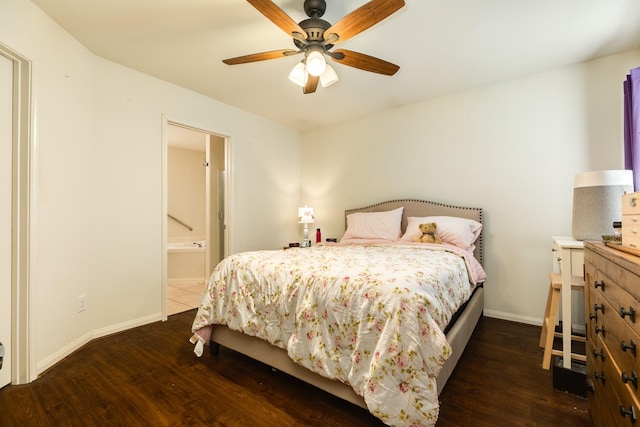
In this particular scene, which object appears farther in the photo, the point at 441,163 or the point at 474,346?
the point at 441,163

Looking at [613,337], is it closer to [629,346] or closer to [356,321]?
[629,346]

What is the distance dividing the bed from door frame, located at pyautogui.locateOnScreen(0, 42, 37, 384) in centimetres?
102

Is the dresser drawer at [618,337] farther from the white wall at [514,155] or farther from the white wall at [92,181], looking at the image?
the white wall at [92,181]

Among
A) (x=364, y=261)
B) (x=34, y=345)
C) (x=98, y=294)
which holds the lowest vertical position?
(x=34, y=345)

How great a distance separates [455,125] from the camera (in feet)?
10.5

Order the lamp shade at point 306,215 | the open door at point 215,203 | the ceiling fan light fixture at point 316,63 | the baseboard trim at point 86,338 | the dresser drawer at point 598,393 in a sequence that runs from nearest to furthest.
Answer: the dresser drawer at point 598,393 < the ceiling fan light fixture at point 316,63 < the baseboard trim at point 86,338 < the lamp shade at point 306,215 < the open door at point 215,203

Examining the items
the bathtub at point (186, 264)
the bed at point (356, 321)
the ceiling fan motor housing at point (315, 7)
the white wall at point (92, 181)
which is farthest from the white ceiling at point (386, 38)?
the bathtub at point (186, 264)

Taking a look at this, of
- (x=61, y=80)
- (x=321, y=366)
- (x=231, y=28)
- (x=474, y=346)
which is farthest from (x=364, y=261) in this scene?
(x=61, y=80)

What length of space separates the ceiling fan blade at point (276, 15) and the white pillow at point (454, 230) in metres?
2.11

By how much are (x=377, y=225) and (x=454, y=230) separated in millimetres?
839

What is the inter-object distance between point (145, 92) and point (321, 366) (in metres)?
2.95

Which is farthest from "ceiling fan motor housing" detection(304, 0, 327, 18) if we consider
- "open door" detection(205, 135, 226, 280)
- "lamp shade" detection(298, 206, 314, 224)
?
"open door" detection(205, 135, 226, 280)

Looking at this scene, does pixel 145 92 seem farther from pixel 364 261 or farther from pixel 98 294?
pixel 364 261

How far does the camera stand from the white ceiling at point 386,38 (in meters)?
1.89
